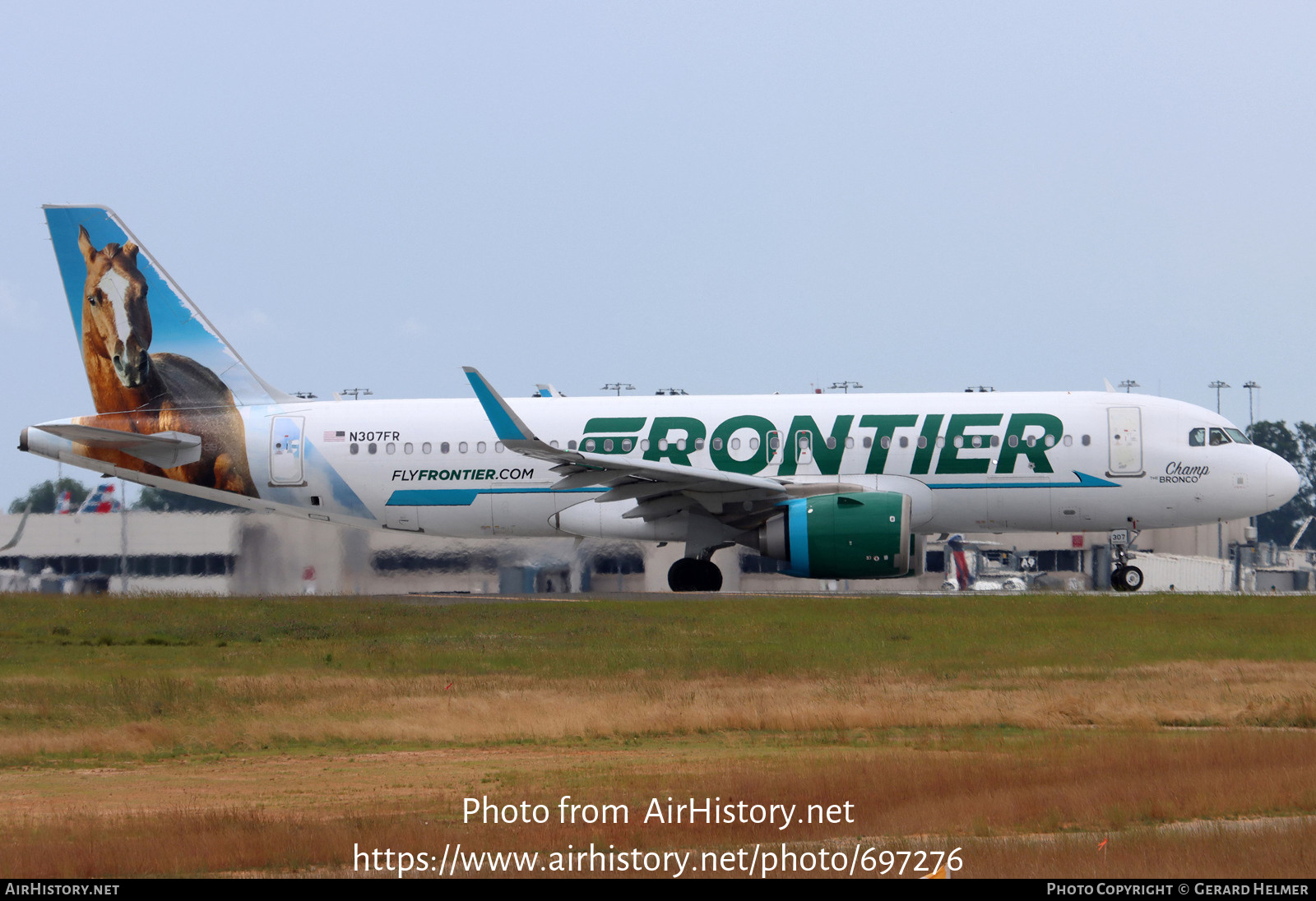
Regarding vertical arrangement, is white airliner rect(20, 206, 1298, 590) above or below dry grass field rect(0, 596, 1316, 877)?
above

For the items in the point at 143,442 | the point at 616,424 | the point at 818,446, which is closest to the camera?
the point at 818,446

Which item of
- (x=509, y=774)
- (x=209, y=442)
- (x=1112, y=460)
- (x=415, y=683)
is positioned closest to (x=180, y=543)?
(x=209, y=442)

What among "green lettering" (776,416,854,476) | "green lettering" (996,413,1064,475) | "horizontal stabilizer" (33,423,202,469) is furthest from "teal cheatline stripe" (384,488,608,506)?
"green lettering" (996,413,1064,475)

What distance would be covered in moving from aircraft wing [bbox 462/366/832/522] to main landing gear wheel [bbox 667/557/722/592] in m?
1.22

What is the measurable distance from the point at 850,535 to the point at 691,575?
3.78 meters

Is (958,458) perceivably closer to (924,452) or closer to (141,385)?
(924,452)

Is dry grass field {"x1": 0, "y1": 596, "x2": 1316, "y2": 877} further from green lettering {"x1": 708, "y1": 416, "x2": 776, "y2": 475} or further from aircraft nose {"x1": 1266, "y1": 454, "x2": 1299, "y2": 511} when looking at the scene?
aircraft nose {"x1": 1266, "y1": 454, "x2": 1299, "y2": 511}

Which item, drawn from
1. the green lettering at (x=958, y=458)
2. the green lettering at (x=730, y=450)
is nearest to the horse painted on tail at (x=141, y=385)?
the green lettering at (x=730, y=450)

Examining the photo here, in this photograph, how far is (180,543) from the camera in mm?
29172

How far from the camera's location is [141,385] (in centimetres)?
2688

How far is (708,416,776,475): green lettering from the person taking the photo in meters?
25.1

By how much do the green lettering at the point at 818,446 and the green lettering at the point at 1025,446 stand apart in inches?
107

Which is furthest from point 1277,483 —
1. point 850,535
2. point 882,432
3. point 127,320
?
point 127,320

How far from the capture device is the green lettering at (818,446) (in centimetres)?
2486
